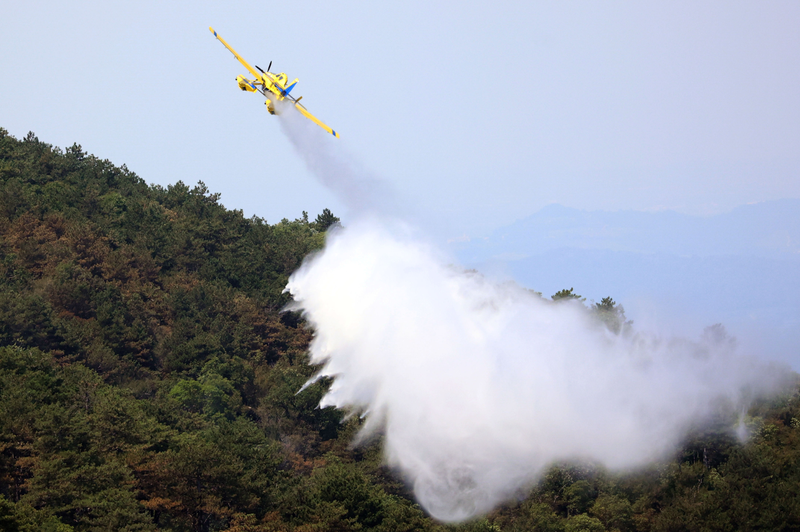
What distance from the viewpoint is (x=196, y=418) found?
56.8 meters

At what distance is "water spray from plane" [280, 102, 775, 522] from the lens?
3991 centimetres

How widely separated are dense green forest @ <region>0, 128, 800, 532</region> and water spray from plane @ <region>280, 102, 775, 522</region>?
2836 mm

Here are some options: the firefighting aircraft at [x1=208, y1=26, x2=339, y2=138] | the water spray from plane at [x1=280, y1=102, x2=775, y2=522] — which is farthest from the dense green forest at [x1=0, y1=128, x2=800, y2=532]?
the firefighting aircraft at [x1=208, y1=26, x2=339, y2=138]

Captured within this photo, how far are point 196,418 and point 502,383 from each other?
25.2m

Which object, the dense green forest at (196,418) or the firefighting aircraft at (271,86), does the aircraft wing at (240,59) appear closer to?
the firefighting aircraft at (271,86)

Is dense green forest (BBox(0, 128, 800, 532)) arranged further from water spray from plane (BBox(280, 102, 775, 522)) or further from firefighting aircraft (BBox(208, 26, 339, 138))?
firefighting aircraft (BBox(208, 26, 339, 138))

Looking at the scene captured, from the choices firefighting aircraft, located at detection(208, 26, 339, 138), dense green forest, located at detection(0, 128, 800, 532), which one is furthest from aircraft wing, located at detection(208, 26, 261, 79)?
dense green forest, located at detection(0, 128, 800, 532)

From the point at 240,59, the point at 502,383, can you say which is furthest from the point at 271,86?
the point at 502,383

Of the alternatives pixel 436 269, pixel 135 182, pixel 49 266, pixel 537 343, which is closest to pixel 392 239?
pixel 436 269

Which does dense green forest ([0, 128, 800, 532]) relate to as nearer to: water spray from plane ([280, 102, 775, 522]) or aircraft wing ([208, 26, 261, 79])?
water spray from plane ([280, 102, 775, 522])

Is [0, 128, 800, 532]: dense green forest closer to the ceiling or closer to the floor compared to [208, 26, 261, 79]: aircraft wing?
closer to the floor

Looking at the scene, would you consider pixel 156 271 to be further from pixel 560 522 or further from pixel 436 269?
pixel 560 522

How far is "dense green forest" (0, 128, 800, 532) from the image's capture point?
39781mm

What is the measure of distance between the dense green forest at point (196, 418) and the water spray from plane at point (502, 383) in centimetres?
284
